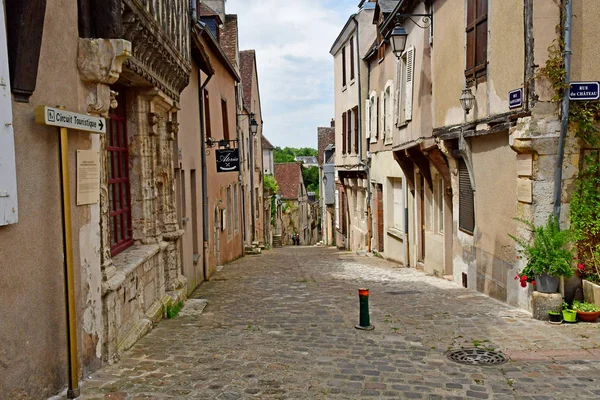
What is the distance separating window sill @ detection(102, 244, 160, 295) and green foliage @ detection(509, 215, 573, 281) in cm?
474

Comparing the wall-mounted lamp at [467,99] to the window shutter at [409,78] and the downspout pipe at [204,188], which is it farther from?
the downspout pipe at [204,188]

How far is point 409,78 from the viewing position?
13562mm

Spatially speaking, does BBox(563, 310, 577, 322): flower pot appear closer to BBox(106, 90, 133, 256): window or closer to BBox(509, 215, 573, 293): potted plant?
BBox(509, 215, 573, 293): potted plant

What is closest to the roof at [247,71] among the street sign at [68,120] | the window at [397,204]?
the window at [397,204]

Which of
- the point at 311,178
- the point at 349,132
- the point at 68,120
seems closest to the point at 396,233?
the point at 349,132

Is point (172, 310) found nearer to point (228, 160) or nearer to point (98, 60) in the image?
point (98, 60)

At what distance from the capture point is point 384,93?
17.5 m

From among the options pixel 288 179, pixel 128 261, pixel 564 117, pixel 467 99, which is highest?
pixel 467 99

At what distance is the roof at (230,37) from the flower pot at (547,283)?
16.3 metres

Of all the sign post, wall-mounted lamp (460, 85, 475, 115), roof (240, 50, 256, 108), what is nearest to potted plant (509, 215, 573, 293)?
wall-mounted lamp (460, 85, 475, 115)

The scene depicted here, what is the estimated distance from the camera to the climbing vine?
23.4 feet

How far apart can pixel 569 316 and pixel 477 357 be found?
1.82 metres

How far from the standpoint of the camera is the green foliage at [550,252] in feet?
23.2

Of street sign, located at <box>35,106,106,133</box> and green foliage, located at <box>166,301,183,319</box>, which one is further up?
street sign, located at <box>35,106,106,133</box>
